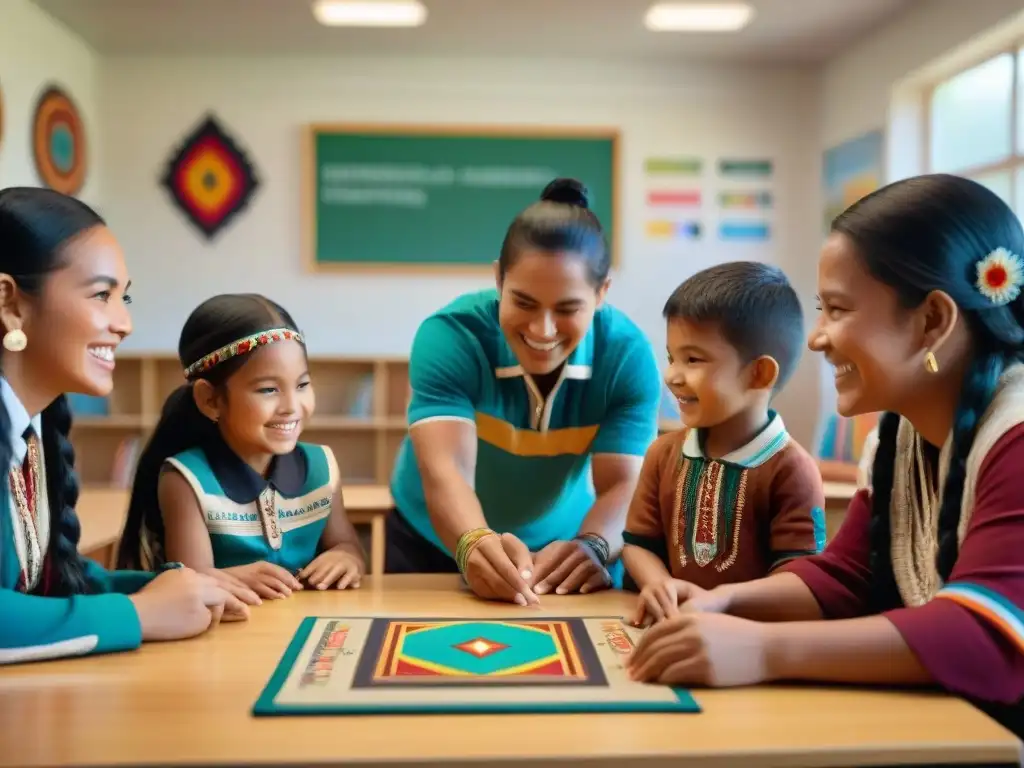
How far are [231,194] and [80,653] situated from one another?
475 cm

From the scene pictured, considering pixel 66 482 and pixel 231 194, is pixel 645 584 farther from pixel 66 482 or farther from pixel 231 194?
pixel 231 194

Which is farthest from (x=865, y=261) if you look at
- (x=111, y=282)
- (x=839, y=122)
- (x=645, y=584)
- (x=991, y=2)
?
(x=839, y=122)

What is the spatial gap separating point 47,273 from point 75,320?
0.07m

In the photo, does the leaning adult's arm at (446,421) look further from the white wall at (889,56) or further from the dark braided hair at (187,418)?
the white wall at (889,56)

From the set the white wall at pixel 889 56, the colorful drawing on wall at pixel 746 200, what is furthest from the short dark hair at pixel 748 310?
the colorful drawing on wall at pixel 746 200

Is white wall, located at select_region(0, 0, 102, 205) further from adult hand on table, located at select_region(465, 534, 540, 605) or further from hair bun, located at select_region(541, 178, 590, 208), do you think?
adult hand on table, located at select_region(465, 534, 540, 605)

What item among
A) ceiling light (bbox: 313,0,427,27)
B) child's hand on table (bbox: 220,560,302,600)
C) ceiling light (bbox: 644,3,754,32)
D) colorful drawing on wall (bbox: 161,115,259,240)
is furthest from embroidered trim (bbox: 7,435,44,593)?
colorful drawing on wall (bbox: 161,115,259,240)

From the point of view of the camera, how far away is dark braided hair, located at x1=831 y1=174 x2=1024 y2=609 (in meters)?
1.05

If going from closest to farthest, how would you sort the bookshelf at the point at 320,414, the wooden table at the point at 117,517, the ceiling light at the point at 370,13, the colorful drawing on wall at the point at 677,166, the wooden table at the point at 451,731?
1. the wooden table at the point at 451,731
2. the wooden table at the point at 117,517
3. the ceiling light at the point at 370,13
4. the bookshelf at the point at 320,414
5. the colorful drawing on wall at the point at 677,166

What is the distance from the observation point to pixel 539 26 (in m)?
4.91

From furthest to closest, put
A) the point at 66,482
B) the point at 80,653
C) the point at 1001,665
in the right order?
1. the point at 66,482
2. the point at 80,653
3. the point at 1001,665

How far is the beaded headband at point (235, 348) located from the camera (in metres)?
1.58

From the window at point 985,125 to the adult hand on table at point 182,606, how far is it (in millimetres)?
3570

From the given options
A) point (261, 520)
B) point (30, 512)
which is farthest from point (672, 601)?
point (30, 512)
